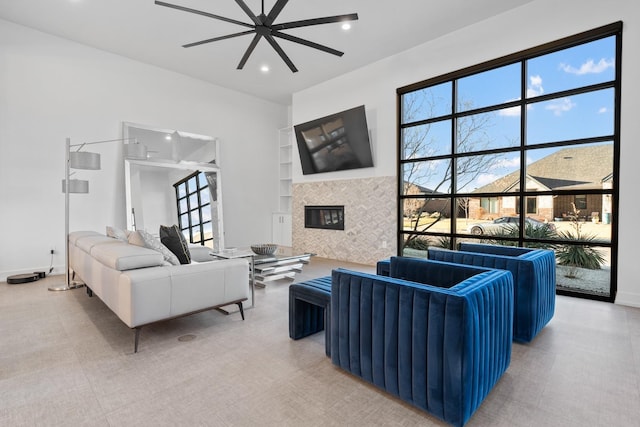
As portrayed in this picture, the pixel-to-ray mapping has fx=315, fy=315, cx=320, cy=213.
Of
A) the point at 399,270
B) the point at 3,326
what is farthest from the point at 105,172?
the point at 399,270

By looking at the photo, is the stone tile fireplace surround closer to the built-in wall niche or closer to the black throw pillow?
the built-in wall niche

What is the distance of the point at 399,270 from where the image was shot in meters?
2.54

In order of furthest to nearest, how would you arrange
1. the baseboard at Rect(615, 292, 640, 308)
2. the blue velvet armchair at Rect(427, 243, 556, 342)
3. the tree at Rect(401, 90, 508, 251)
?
the tree at Rect(401, 90, 508, 251), the baseboard at Rect(615, 292, 640, 308), the blue velvet armchair at Rect(427, 243, 556, 342)

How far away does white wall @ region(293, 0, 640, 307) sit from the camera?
3477 mm

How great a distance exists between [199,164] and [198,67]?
1846 mm

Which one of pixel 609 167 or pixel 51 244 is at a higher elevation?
pixel 609 167

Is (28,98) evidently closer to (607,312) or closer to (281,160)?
(281,160)

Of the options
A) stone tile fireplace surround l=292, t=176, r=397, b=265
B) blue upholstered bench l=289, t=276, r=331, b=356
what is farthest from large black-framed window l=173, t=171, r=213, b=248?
blue upholstered bench l=289, t=276, r=331, b=356

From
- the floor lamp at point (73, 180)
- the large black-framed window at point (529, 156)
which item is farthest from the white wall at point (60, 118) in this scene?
the large black-framed window at point (529, 156)

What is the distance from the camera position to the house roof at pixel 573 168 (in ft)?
12.2

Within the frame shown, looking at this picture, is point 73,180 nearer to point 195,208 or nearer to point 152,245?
point 152,245

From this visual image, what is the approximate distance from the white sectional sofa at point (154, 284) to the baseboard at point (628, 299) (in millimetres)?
4120

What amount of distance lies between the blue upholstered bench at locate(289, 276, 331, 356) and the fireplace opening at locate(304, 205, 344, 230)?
12.3 feet

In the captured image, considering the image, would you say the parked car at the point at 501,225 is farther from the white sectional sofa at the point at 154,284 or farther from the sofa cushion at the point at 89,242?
the sofa cushion at the point at 89,242
